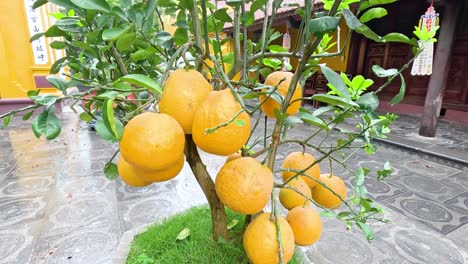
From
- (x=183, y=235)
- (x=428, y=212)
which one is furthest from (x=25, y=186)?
(x=428, y=212)

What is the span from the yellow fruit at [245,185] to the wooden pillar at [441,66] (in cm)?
400

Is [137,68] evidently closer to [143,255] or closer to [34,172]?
[143,255]

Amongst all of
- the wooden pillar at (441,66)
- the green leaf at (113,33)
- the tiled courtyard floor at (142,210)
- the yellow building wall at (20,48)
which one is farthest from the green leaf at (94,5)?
the yellow building wall at (20,48)

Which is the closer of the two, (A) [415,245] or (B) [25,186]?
(A) [415,245]

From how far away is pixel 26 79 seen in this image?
5.82m

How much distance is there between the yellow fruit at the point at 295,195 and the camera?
0.71m

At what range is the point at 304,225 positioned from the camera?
68 cm

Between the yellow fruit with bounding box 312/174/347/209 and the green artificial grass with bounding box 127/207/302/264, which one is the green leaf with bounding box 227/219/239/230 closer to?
the green artificial grass with bounding box 127/207/302/264

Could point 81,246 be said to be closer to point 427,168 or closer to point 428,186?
point 428,186

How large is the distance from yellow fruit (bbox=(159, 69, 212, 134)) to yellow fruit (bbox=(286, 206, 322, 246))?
0.37 metres

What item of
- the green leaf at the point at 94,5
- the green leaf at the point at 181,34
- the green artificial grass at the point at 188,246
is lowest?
the green artificial grass at the point at 188,246

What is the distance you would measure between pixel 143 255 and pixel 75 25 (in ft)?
2.47

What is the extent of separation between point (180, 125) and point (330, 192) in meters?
0.47

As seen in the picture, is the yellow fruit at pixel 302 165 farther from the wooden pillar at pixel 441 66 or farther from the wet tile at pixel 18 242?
the wooden pillar at pixel 441 66
